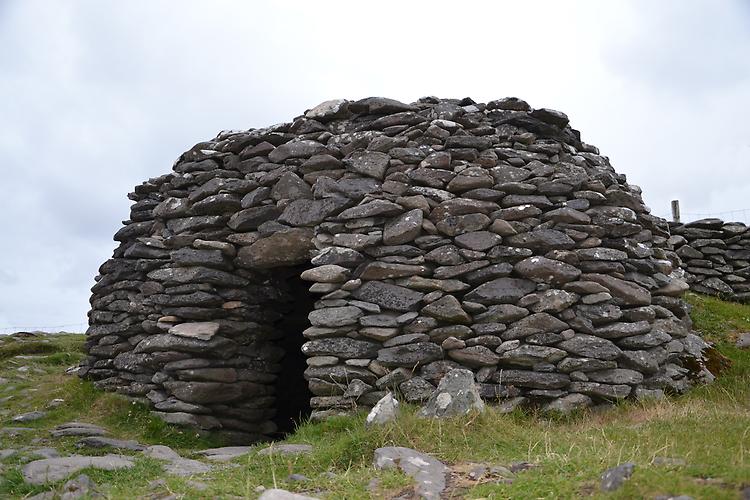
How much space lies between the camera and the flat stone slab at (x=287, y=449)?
4613 millimetres

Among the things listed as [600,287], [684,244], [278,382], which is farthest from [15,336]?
[684,244]

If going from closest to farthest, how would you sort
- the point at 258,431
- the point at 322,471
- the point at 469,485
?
the point at 469,485 < the point at 322,471 < the point at 258,431

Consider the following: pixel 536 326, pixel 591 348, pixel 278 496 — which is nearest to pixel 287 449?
pixel 278 496

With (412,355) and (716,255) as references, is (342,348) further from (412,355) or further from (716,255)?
(716,255)

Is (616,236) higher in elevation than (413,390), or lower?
higher

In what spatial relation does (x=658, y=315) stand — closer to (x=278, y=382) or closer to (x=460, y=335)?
(x=460, y=335)

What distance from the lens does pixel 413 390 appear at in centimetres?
578

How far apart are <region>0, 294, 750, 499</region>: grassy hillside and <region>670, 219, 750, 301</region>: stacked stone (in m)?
4.45

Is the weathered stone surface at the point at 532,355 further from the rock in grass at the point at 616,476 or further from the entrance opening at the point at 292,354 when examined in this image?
Answer: the entrance opening at the point at 292,354

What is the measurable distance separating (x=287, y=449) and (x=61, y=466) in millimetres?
1651

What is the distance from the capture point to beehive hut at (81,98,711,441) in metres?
5.91

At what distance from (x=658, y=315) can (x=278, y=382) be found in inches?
182

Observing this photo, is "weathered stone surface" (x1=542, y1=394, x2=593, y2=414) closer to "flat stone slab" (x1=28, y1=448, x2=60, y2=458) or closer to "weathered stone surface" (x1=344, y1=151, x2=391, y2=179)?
"weathered stone surface" (x1=344, y1=151, x2=391, y2=179)

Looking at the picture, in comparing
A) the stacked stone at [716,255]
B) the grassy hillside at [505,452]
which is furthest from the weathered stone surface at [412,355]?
the stacked stone at [716,255]
